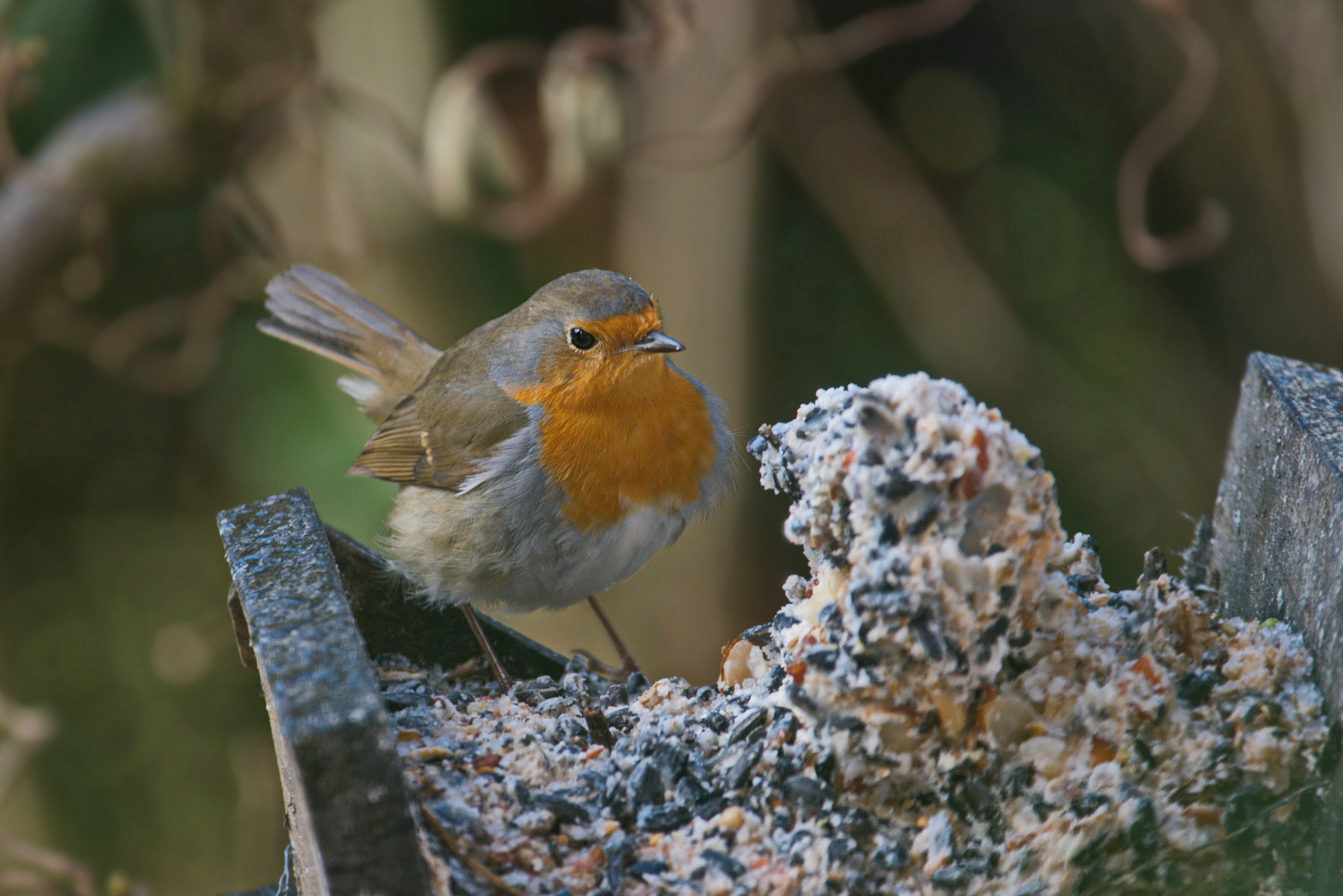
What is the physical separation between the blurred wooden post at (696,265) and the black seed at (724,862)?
3015mm

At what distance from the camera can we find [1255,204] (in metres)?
4.37

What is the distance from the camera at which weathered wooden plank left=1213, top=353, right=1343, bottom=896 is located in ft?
4.95

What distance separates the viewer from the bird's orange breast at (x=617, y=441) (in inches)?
93.4

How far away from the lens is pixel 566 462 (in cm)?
239

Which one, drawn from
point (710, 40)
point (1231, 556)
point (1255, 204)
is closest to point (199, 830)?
point (710, 40)

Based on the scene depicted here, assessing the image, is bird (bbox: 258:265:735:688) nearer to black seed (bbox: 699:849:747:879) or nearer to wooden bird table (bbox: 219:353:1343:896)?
wooden bird table (bbox: 219:353:1343:896)

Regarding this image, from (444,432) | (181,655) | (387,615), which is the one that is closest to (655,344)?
(444,432)

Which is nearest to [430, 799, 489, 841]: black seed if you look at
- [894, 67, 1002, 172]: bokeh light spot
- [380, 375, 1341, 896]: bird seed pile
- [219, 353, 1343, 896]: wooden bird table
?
[380, 375, 1341, 896]: bird seed pile

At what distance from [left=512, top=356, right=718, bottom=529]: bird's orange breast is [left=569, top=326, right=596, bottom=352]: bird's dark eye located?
4 cm

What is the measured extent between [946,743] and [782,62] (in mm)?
2791

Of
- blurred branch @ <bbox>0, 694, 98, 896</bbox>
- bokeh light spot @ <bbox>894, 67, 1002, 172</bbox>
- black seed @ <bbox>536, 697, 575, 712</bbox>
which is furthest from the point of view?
bokeh light spot @ <bbox>894, 67, 1002, 172</bbox>

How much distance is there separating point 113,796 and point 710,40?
10.4 ft

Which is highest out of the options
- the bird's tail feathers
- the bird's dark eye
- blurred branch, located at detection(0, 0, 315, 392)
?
blurred branch, located at detection(0, 0, 315, 392)

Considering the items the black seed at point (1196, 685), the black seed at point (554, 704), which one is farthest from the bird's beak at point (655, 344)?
the black seed at point (1196, 685)
